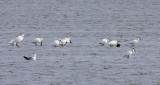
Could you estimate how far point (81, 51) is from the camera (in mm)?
30250

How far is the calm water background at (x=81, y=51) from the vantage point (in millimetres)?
23219

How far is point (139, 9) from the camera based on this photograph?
6112 cm

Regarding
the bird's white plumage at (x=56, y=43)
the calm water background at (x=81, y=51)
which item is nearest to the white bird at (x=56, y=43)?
the bird's white plumage at (x=56, y=43)

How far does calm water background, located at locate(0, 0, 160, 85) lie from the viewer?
2322cm

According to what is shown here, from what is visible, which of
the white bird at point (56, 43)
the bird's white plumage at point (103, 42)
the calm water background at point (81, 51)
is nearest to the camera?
the calm water background at point (81, 51)

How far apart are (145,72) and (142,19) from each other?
983 inches

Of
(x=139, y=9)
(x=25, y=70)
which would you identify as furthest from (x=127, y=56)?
(x=139, y=9)

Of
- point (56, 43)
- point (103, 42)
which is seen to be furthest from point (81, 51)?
point (103, 42)

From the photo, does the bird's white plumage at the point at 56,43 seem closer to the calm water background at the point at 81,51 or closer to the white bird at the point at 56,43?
the white bird at the point at 56,43

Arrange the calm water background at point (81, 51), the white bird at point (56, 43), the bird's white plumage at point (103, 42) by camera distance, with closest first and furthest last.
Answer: the calm water background at point (81, 51) → the white bird at point (56, 43) → the bird's white plumage at point (103, 42)

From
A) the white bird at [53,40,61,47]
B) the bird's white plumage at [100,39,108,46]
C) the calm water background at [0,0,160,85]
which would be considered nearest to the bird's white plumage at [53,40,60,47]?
the white bird at [53,40,61,47]

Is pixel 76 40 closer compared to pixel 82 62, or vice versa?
pixel 82 62

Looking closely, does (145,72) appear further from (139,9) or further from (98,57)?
(139,9)

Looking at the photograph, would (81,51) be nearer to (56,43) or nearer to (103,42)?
(56,43)
